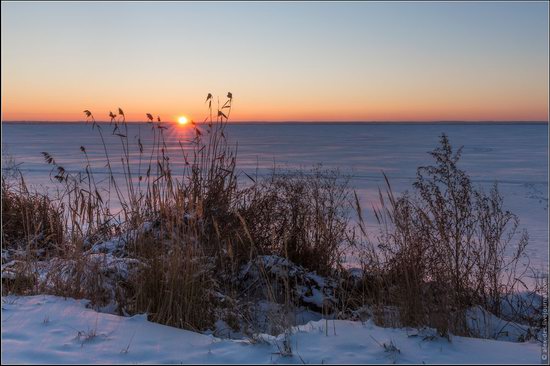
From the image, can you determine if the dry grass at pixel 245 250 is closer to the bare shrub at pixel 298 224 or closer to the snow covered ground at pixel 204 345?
the bare shrub at pixel 298 224

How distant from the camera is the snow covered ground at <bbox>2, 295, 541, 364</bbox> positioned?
3332 millimetres

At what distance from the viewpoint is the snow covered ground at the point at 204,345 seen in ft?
10.9

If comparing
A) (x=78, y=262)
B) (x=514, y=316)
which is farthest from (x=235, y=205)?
(x=514, y=316)

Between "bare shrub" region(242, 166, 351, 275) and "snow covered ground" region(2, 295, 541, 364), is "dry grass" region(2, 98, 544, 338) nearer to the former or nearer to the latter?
"bare shrub" region(242, 166, 351, 275)

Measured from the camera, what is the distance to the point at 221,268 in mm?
5543

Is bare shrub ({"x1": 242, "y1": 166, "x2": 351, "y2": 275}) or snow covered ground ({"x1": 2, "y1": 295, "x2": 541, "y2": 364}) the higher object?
bare shrub ({"x1": 242, "y1": 166, "x2": 351, "y2": 275})

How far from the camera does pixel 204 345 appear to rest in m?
3.62

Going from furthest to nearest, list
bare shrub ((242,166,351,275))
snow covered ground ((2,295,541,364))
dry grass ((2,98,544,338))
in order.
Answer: bare shrub ((242,166,351,275)) → dry grass ((2,98,544,338)) → snow covered ground ((2,295,541,364))

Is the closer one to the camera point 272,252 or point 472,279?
point 472,279

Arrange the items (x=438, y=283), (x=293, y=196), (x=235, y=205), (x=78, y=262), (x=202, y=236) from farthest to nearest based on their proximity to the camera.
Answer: (x=293, y=196) → (x=235, y=205) → (x=202, y=236) → (x=438, y=283) → (x=78, y=262)

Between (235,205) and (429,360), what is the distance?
339 cm

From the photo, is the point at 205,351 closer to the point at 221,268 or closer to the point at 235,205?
the point at 221,268

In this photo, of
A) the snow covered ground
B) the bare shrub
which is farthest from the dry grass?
the snow covered ground

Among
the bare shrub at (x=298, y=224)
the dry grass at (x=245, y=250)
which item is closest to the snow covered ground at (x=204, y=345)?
the dry grass at (x=245, y=250)
